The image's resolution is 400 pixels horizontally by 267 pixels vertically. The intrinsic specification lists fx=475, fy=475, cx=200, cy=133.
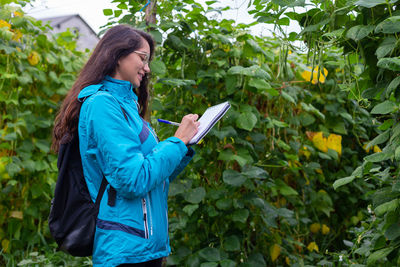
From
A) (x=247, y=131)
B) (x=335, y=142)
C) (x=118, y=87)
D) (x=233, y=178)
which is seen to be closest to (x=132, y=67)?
(x=118, y=87)

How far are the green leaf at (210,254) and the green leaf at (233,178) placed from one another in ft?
1.17

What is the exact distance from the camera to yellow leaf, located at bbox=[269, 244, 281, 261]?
110 inches

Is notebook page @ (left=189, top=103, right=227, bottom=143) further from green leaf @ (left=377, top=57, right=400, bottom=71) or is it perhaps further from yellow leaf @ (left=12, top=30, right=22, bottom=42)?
yellow leaf @ (left=12, top=30, right=22, bottom=42)

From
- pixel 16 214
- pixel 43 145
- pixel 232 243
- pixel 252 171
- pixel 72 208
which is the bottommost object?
pixel 16 214

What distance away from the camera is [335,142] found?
128 inches

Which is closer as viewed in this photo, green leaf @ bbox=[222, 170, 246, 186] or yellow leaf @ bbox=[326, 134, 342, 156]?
green leaf @ bbox=[222, 170, 246, 186]

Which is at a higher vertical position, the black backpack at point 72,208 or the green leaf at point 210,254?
the black backpack at point 72,208

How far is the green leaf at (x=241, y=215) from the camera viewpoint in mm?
2426

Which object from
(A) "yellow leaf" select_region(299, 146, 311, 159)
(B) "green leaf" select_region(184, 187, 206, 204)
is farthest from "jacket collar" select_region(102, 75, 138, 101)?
(A) "yellow leaf" select_region(299, 146, 311, 159)

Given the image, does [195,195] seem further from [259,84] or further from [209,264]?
[259,84]

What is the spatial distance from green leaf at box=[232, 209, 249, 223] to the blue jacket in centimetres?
99

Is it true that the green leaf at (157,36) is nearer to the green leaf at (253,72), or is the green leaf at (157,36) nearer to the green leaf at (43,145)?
the green leaf at (253,72)

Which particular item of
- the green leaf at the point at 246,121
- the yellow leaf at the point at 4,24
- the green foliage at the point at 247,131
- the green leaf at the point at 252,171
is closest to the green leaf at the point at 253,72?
the green foliage at the point at 247,131

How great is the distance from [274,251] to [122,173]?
1.71m
